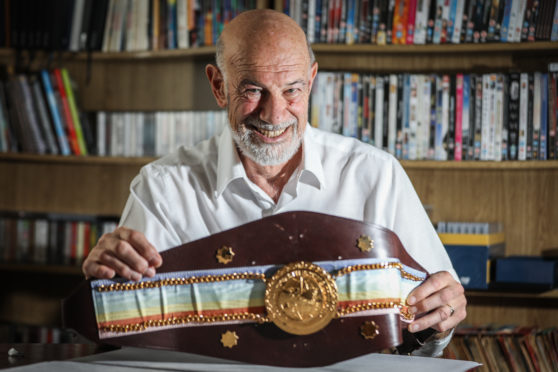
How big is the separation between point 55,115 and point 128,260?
1.67 meters

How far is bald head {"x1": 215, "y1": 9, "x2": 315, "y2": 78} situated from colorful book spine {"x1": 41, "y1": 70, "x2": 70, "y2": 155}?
1.25m

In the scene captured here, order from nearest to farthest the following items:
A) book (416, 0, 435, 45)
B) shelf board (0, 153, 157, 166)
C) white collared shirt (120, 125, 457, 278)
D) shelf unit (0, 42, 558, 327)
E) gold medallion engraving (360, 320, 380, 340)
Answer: gold medallion engraving (360, 320, 380, 340), white collared shirt (120, 125, 457, 278), book (416, 0, 435, 45), shelf unit (0, 42, 558, 327), shelf board (0, 153, 157, 166)

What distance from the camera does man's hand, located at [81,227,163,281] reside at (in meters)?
0.90

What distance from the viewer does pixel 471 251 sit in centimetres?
202

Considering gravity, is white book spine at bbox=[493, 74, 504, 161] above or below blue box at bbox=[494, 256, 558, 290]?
above

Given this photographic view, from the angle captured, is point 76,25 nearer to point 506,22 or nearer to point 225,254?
point 506,22

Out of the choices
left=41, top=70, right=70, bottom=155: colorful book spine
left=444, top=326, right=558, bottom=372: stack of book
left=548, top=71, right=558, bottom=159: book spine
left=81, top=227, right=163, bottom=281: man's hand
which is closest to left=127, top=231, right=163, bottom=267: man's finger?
left=81, top=227, right=163, bottom=281: man's hand

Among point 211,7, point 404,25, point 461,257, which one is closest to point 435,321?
point 461,257

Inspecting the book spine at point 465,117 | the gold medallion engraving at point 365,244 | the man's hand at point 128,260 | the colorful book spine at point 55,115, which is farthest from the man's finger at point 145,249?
the colorful book spine at point 55,115

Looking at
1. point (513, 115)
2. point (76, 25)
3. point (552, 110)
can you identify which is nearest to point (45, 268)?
point (76, 25)

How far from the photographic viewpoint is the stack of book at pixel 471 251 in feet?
6.61

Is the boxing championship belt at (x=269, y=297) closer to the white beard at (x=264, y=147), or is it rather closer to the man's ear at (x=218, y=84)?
the white beard at (x=264, y=147)

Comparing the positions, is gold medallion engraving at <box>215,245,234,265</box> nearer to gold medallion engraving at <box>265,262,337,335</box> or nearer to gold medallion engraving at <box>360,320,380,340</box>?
gold medallion engraving at <box>265,262,337,335</box>

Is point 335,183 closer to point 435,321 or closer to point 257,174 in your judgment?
point 257,174
